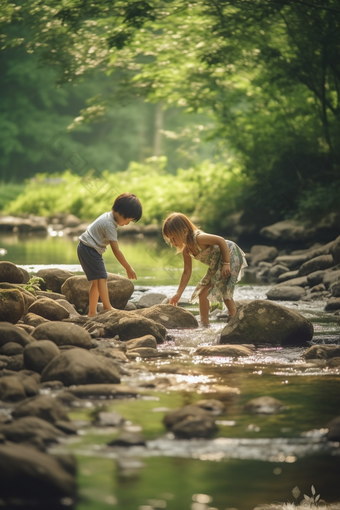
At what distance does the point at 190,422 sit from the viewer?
439cm

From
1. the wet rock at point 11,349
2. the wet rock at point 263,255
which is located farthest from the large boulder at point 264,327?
the wet rock at point 263,255

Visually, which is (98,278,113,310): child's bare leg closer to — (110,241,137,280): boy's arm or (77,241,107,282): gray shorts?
(77,241,107,282): gray shorts

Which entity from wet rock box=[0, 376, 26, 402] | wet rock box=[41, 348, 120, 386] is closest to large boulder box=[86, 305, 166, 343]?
wet rock box=[41, 348, 120, 386]

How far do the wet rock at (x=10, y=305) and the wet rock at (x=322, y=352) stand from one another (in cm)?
264

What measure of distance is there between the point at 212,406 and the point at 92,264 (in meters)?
3.34

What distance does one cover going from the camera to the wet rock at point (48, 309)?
7887mm

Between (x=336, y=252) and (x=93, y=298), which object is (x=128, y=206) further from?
(x=336, y=252)

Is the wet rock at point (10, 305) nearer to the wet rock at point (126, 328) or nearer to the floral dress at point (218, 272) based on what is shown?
the wet rock at point (126, 328)

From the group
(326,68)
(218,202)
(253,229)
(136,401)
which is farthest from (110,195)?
(136,401)

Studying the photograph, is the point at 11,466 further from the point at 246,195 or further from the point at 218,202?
the point at 218,202

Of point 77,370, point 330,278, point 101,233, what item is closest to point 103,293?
point 101,233

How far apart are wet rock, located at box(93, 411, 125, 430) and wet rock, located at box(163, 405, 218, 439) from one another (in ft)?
0.89

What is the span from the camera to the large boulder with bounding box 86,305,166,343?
7109 mm

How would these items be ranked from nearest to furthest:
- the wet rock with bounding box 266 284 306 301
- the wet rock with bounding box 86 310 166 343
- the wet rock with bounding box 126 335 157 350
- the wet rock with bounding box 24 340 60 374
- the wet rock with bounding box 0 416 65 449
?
1. the wet rock with bounding box 0 416 65 449
2. the wet rock with bounding box 24 340 60 374
3. the wet rock with bounding box 126 335 157 350
4. the wet rock with bounding box 86 310 166 343
5. the wet rock with bounding box 266 284 306 301
